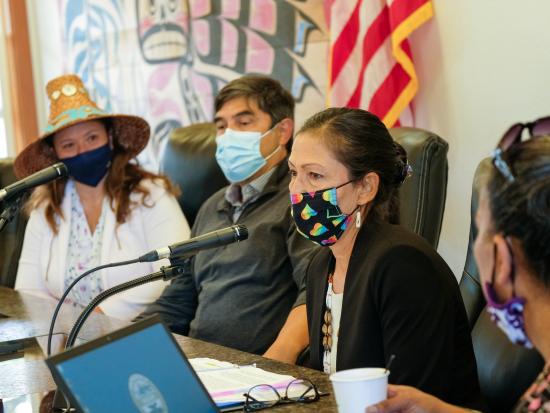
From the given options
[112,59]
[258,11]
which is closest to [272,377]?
[258,11]

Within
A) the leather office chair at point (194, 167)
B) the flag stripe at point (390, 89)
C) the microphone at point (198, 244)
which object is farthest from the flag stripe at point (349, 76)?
the microphone at point (198, 244)

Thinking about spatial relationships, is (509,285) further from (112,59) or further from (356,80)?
(112,59)

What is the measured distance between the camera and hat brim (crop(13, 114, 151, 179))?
3162mm

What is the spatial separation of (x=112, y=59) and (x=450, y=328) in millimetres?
3355

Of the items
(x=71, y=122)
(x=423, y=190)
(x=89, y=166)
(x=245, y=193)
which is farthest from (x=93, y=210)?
(x=423, y=190)

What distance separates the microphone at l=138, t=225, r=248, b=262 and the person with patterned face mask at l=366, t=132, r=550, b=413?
1.70 ft

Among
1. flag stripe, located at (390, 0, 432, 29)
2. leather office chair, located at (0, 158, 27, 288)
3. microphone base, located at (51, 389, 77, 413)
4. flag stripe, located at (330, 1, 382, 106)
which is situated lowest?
leather office chair, located at (0, 158, 27, 288)

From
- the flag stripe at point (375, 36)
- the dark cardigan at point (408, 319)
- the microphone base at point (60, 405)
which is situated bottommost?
the microphone base at point (60, 405)

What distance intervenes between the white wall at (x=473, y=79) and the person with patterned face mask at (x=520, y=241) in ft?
5.20

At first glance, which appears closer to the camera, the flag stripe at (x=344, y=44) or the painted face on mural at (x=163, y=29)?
the flag stripe at (x=344, y=44)

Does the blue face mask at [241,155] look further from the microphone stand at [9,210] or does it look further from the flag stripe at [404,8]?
the microphone stand at [9,210]

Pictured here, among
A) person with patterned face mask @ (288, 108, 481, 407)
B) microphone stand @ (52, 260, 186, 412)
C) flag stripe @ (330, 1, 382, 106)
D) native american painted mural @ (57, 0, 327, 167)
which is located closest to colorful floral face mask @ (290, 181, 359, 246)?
person with patterned face mask @ (288, 108, 481, 407)

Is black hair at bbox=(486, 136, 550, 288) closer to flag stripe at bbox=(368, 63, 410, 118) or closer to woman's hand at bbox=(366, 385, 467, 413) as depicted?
woman's hand at bbox=(366, 385, 467, 413)

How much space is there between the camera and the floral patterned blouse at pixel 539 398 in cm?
117
